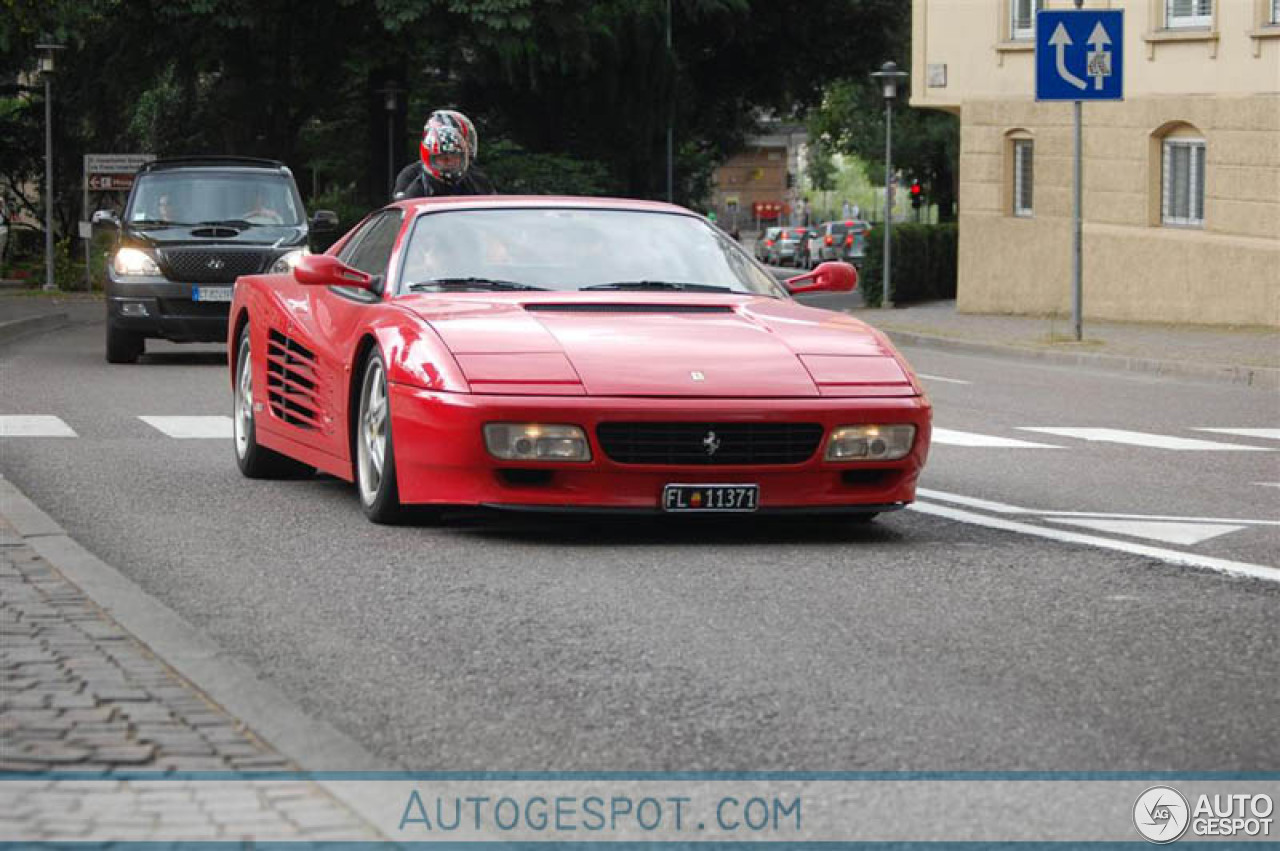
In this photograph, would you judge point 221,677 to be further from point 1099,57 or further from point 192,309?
point 1099,57

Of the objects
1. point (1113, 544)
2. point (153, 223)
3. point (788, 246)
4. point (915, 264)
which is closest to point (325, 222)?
point (153, 223)

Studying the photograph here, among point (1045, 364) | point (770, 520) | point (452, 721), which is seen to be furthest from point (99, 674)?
point (1045, 364)

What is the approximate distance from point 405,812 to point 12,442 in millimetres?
9442

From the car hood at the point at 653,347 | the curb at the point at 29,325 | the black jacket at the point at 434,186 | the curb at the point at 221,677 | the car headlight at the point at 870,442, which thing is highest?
the black jacket at the point at 434,186

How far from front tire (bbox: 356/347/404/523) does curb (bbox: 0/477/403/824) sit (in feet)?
4.10

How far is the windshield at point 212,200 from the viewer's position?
2433cm

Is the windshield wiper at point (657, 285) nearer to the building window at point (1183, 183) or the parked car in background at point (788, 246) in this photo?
the building window at point (1183, 183)

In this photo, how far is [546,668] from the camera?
6.71 m

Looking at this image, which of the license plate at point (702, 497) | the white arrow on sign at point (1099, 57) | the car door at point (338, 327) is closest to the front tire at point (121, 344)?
the white arrow on sign at point (1099, 57)

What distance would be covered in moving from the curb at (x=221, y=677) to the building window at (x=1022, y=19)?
29723mm

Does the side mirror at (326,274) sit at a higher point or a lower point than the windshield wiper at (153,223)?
higher

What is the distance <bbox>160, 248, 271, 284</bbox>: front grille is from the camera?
77.4ft

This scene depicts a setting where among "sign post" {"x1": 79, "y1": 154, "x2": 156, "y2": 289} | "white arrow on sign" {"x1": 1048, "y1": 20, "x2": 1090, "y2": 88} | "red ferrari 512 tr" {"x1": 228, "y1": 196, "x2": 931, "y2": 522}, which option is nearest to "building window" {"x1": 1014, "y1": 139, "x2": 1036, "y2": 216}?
"white arrow on sign" {"x1": 1048, "y1": 20, "x2": 1090, "y2": 88}

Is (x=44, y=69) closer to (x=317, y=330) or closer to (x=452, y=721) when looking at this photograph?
(x=317, y=330)
